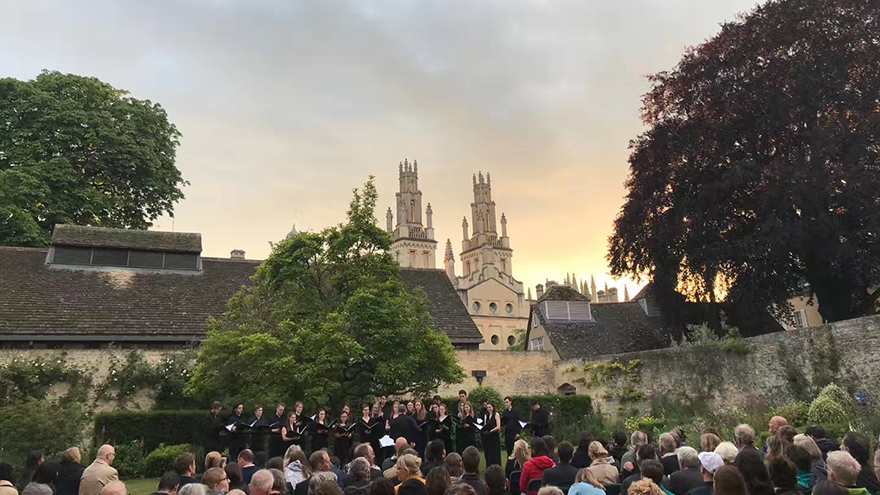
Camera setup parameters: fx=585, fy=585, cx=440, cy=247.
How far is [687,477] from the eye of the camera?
6227 mm

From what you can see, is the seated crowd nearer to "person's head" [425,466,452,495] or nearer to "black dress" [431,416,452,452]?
"person's head" [425,466,452,495]

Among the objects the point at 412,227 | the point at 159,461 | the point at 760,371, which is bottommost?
the point at 159,461

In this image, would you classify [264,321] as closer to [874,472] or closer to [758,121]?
[874,472]

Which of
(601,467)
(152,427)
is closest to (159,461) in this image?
(152,427)

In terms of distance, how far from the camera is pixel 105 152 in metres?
31.0

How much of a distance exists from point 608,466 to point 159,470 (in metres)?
13.9

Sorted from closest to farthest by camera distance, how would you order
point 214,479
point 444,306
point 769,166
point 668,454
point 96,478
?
1. point 214,479
2. point 96,478
3. point 668,454
4. point 769,166
5. point 444,306

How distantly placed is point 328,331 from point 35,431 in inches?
298

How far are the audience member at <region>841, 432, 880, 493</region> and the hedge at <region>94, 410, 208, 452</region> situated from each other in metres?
16.3

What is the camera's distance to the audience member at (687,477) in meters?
6.16

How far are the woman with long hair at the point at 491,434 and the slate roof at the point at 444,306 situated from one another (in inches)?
516

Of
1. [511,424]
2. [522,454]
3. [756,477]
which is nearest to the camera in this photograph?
[756,477]

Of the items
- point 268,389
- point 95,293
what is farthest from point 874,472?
point 95,293

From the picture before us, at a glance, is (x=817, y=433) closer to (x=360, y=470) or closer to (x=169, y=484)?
(x=360, y=470)
